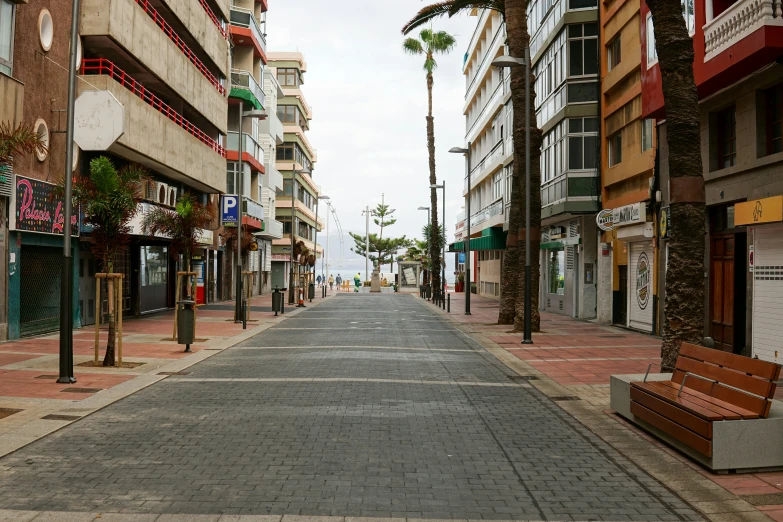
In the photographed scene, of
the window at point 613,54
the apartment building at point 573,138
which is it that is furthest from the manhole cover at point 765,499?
the window at point 613,54

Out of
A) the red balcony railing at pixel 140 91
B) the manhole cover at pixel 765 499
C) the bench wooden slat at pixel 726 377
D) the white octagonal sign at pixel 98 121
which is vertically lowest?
the manhole cover at pixel 765 499

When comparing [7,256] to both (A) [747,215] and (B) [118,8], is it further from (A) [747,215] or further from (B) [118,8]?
(A) [747,215]

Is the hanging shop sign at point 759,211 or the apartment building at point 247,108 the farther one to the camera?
the apartment building at point 247,108

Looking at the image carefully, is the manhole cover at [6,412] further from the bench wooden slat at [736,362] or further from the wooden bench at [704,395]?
the bench wooden slat at [736,362]

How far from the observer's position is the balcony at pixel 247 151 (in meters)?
41.5

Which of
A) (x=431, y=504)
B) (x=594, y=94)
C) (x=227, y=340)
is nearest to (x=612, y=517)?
(x=431, y=504)

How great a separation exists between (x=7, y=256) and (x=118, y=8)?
A: 849 centimetres

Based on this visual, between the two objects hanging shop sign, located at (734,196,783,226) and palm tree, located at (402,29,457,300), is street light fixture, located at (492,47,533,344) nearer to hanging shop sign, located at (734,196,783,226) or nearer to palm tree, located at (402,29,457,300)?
hanging shop sign, located at (734,196,783,226)

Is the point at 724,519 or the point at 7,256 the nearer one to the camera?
the point at 724,519

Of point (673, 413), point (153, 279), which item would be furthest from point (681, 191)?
point (153, 279)

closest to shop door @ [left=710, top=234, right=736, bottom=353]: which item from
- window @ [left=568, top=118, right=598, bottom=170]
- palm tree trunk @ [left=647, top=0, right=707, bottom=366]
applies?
palm tree trunk @ [left=647, top=0, right=707, bottom=366]

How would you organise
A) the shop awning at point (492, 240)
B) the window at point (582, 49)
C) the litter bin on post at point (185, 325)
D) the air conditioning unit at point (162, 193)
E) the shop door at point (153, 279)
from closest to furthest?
the litter bin on post at point (185, 325) < the air conditioning unit at point (162, 193) < the window at point (582, 49) < the shop door at point (153, 279) < the shop awning at point (492, 240)

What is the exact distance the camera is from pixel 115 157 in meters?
24.5

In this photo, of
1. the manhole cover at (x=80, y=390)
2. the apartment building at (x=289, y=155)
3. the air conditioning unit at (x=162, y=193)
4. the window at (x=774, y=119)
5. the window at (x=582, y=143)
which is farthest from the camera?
the apartment building at (x=289, y=155)
